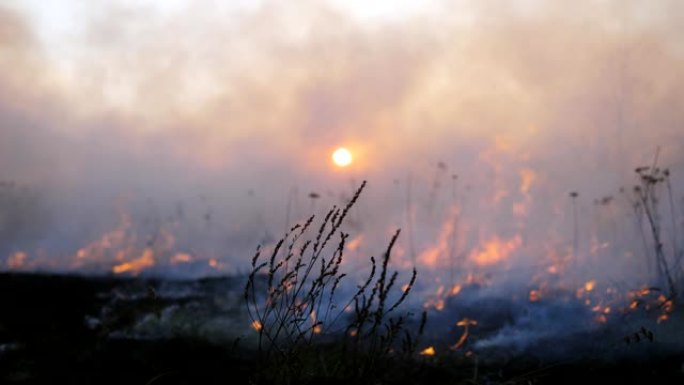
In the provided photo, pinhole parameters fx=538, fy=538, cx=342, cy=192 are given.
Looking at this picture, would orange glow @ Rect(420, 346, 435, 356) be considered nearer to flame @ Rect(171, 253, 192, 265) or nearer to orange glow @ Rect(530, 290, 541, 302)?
orange glow @ Rect(530, 290, 541, 302)

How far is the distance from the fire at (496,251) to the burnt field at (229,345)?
301 centimetres

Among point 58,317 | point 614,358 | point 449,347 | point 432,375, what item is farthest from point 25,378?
point 614,358

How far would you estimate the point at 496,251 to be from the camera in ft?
32.4

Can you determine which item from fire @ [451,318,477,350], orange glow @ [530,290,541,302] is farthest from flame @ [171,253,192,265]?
orange glow @ [530,290,541,302]

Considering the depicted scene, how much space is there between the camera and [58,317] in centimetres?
604

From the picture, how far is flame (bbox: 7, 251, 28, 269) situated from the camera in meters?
11.8

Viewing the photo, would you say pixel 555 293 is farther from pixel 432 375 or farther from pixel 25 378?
pixel 25 378

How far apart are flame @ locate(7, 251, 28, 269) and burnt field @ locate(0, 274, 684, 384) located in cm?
513

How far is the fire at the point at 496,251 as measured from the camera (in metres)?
9.46

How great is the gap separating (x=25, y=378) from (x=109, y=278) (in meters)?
4.93

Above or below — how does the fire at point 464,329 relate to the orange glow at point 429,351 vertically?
above

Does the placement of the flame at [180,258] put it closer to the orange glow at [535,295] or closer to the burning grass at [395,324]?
the burning grass at [395,324]

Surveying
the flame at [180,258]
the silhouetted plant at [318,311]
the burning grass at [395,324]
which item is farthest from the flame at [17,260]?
the silhouetted plant at [318,311]

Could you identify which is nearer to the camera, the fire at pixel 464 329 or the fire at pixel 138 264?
the fire at pixel 464 329
